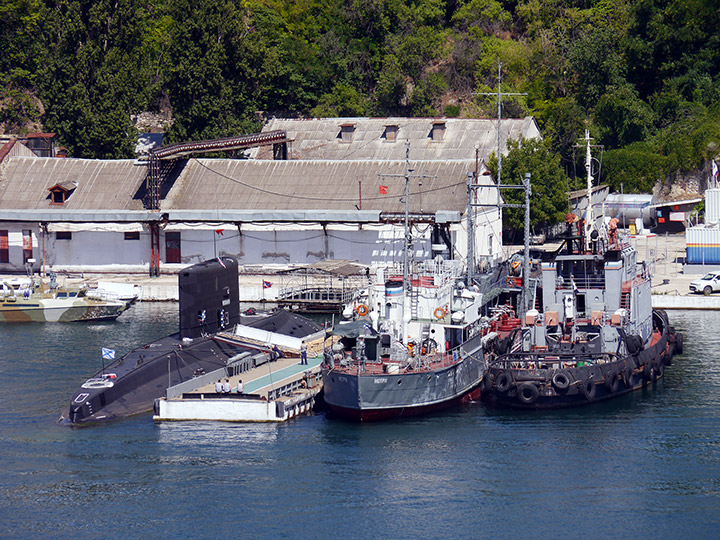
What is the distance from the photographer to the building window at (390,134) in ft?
327

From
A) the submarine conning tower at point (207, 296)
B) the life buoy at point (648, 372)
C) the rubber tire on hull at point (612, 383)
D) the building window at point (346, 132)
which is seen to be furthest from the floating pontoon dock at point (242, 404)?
the building window at point (346, 132)

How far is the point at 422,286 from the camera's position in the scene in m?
51.3

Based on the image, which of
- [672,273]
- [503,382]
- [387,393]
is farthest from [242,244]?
[387,393]

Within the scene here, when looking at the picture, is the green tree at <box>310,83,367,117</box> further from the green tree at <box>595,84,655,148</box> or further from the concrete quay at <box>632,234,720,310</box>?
the concrete quay at <box>632,234,720,310</box>

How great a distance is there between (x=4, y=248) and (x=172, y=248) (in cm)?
1316

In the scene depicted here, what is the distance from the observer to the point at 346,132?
101 meters

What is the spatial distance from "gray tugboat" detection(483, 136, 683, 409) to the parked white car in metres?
15.3

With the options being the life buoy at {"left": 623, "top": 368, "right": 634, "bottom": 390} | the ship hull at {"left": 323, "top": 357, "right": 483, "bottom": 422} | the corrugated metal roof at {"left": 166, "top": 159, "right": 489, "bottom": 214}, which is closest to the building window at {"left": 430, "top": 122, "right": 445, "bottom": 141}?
the corrugated metal roof at {"left": 166, "top": 159, "right": 489, "bottom": 214}

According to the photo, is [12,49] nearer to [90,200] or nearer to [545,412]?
[90,200]

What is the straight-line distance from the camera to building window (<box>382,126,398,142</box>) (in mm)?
99625

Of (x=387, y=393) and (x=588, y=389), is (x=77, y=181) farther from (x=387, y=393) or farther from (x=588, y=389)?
(x=588, y=389)

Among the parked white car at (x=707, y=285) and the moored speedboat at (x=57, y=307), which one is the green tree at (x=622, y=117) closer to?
the parked white car at (x=707, y=285)

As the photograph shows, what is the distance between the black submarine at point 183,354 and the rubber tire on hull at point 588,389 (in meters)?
15.9

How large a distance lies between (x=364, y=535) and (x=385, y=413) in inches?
416
